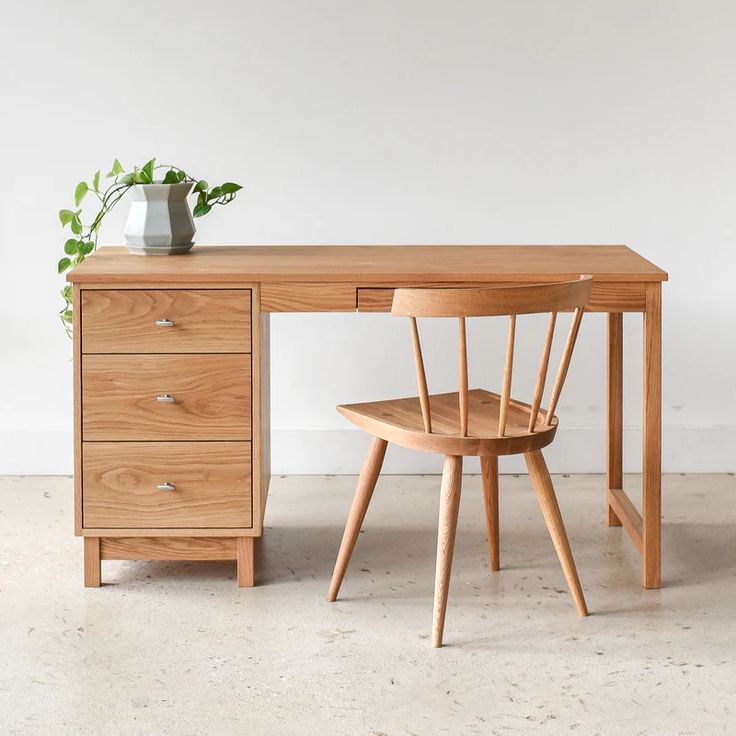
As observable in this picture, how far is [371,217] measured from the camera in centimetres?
330

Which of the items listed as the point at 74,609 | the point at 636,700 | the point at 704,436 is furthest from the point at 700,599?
the point at 74,609

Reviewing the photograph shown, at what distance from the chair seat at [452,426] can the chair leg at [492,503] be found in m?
0.15

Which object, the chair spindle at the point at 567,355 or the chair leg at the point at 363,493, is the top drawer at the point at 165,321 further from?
the chair spindle at the point at 567,355

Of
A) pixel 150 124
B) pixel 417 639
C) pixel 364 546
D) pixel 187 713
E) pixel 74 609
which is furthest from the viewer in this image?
pixel 150 124

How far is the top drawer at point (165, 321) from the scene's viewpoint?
234 centimetres

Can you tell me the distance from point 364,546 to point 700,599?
0.83 m

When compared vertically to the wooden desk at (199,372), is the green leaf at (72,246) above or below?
above

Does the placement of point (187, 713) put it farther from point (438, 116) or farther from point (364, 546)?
point (438, 116)

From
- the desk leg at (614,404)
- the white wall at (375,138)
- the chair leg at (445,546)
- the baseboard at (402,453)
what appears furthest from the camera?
the baseboard at (402,453)

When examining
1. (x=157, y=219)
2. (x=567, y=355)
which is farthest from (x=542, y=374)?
(x=157, y=219)

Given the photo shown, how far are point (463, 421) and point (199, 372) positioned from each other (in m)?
0.63

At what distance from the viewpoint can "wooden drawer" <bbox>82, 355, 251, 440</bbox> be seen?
7.77ft

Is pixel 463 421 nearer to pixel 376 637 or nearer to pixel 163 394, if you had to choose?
pixel 376 637

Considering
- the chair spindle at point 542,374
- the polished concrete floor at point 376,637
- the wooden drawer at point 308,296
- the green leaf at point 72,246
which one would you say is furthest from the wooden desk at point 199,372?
the green leaf at point 72,246
